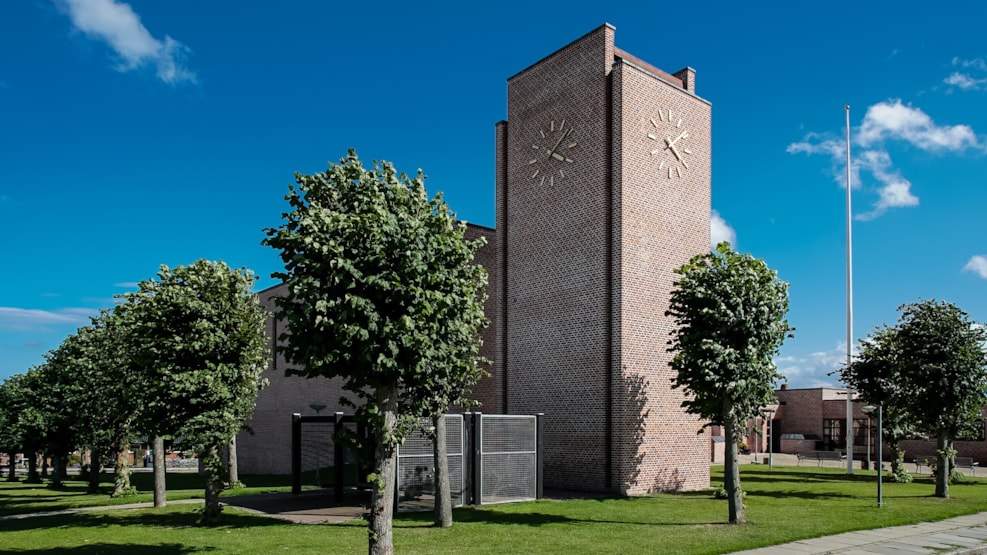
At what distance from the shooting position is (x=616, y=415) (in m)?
22.4

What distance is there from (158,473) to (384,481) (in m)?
12.9

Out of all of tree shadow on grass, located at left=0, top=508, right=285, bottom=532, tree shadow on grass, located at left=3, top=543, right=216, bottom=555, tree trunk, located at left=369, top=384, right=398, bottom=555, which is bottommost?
tree shadow on grass, located at left=0, top=508, right=285, bottom=532

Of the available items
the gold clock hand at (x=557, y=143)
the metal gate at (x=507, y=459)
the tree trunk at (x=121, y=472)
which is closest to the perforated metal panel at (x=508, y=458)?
the metal gate at (x=507, y=459)

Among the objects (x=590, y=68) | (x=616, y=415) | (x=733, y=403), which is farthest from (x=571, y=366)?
(x=590, y=68)

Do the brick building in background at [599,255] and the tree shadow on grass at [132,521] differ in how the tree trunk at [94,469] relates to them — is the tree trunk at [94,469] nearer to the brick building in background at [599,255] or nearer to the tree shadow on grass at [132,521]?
the tree shadow on grass at [132,521]

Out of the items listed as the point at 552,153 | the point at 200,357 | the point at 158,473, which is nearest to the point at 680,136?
the point at 552,153

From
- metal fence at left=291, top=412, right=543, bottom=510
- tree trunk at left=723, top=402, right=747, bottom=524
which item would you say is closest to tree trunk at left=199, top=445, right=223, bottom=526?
metal fence at left=291, top=412, right=543, bottom=510

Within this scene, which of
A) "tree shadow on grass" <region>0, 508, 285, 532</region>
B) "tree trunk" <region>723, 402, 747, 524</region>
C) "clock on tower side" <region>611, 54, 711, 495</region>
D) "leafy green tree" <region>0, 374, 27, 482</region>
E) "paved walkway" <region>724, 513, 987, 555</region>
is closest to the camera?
"paved walkway" <region>724, 513, 987, 555</region>

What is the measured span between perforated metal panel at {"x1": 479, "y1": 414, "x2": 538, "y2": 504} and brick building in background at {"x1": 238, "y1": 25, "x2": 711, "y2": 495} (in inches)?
114

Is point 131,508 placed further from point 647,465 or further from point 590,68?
point 590,68

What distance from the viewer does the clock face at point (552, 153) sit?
81.5 ft

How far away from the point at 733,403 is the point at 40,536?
15156mm

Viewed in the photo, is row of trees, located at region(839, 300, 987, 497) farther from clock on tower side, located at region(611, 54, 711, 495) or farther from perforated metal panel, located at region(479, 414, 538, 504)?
perforated metal panel, located at region(479, 414, 538, 504)

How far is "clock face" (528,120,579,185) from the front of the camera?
24.8 metres
